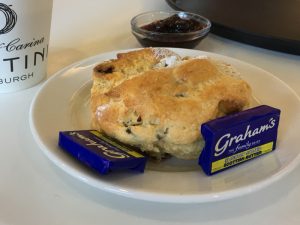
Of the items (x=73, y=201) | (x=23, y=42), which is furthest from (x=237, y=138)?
(x=23, y=42)

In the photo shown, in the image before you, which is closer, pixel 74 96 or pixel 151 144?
pixel 151 144

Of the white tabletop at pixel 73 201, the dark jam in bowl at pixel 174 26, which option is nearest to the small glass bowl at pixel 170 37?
the dark jam in bowl at pixel 174 26

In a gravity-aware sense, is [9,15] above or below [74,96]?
above

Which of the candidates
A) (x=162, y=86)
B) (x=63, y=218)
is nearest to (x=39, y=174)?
(x=63, y=218)

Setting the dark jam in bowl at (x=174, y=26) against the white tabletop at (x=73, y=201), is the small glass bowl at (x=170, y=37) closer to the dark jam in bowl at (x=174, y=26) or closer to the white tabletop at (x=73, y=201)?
the dark jam in bowl at (x=174, y=26)

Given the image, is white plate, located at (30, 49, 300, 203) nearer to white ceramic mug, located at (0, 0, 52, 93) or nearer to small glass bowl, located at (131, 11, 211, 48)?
white ceramic mug, located at (0, 0, 52, 93)

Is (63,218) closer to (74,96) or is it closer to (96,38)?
(74,96)

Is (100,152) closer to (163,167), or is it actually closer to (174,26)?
(163,167)
